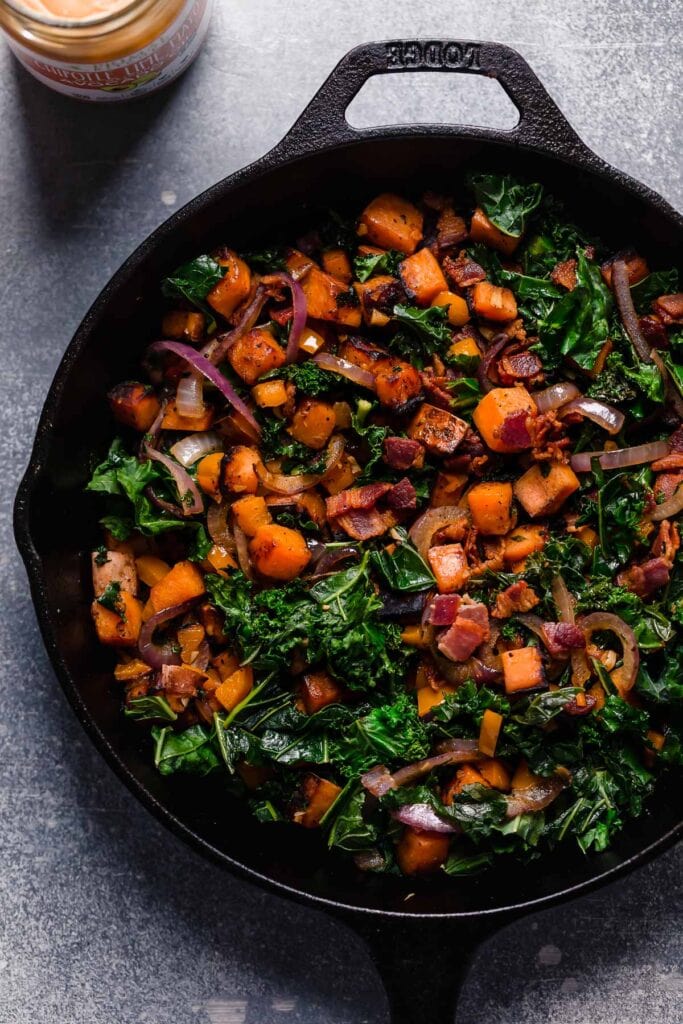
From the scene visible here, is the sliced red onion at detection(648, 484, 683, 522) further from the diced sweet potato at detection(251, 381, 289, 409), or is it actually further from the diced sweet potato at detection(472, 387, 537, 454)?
the diced sweet potato at detection(251, 381, 289, 409)

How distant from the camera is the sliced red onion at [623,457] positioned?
11.7ft

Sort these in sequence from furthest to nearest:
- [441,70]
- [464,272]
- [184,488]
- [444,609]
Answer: [464,272]
[184,488]
[444,609]
[441,70]

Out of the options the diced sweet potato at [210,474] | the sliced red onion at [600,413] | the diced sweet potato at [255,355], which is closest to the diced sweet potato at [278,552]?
the diced sweet potato at [210,474]

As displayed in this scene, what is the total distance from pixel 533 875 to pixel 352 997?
0.98 meters

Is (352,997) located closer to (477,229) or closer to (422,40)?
(477,229)

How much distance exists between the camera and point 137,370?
3.76 metres

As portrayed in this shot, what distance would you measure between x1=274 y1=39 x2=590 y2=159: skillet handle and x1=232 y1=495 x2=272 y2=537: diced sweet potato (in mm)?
1236

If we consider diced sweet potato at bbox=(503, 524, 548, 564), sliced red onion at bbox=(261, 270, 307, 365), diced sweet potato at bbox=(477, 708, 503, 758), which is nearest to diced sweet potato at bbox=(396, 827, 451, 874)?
diced sweet potato at bbox=(477, 708, 503, 758)

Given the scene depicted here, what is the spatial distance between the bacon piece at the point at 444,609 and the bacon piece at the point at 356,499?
0.43 m

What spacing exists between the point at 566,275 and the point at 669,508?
0.97 metres

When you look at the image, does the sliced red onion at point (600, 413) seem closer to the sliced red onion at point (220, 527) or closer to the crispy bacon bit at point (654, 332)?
the crispy bacon bit at point (654, 332)

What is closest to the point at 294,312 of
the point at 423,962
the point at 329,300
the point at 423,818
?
the point at 329,300

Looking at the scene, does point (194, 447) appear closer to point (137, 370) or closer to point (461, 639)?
point (137, 370)

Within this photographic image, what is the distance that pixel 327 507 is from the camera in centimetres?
358
